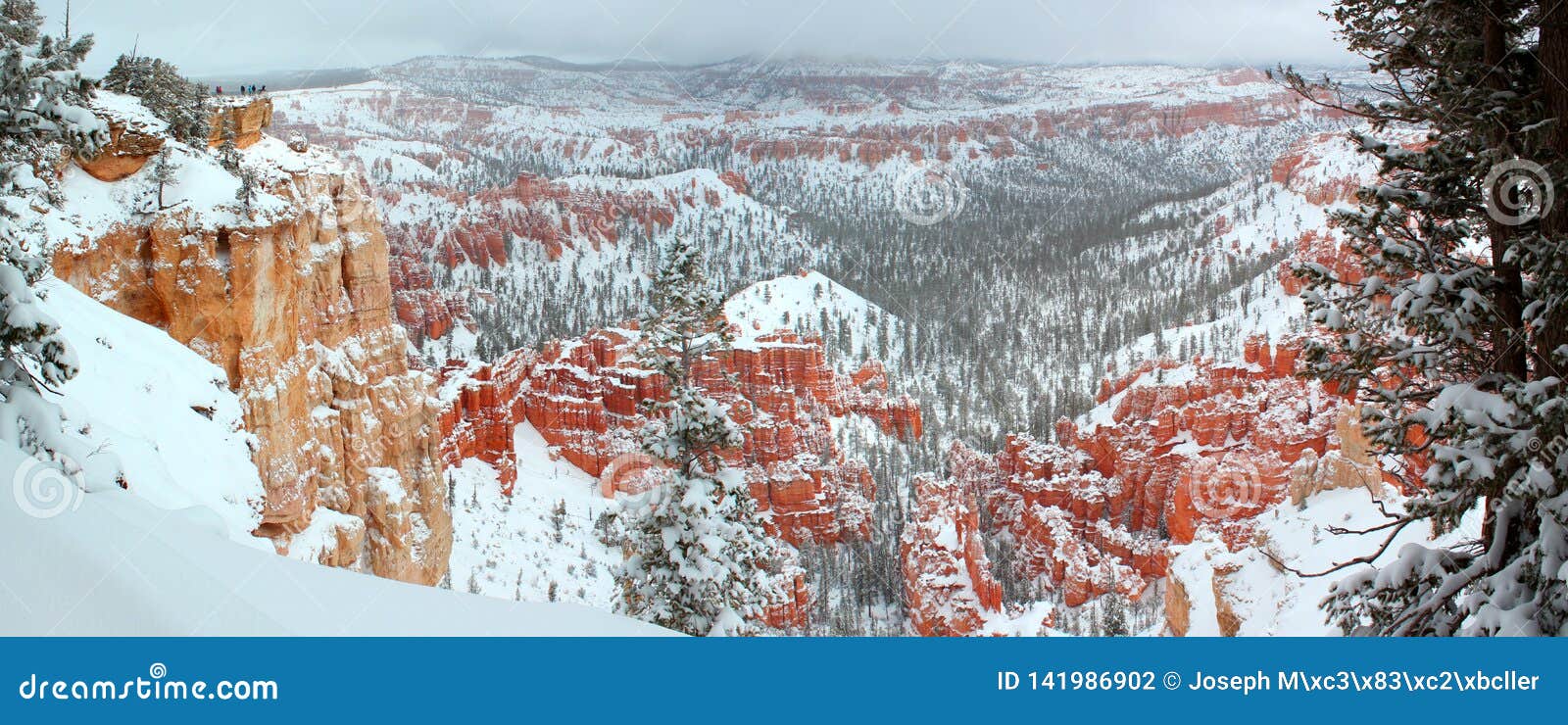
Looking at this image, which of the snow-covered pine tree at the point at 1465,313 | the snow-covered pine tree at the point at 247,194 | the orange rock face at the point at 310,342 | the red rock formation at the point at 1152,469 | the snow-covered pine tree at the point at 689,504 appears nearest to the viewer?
the snow-covered pine tree at the point at 1465,313

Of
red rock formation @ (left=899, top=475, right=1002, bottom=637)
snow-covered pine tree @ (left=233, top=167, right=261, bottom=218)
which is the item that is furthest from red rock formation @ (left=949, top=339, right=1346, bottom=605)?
snow-covered pine tree @ (left=233, top=167, right=261, bottom=218)

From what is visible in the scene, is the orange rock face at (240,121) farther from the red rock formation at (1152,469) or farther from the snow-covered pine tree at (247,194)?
the red rock formation at (1152,469)

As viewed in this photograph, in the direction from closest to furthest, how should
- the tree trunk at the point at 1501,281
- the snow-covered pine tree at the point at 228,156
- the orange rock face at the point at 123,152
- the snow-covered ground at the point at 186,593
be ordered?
the snow-covered ground at the point at 186,593 < the tree trunk at the point at 1501,281 < the orange rock face at the point at 123,152 < the snow-covered pine tree at the point at 228,156

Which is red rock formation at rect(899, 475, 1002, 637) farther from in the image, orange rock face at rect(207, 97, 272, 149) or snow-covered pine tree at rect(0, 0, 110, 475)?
snow-covered pine tree at rect(0, 0, 110, 475)

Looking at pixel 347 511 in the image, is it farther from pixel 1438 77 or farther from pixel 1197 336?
pixel 1197 336

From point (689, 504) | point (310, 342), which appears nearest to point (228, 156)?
point (310, 342)

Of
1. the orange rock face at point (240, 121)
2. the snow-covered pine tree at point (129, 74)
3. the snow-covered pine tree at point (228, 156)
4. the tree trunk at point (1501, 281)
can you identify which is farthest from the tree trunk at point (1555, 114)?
the snow-covered pine tree at point (129, 74)
